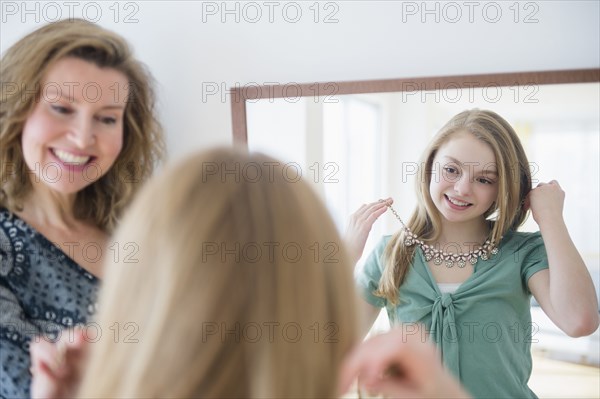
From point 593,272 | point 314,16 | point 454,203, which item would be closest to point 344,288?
point 454,203

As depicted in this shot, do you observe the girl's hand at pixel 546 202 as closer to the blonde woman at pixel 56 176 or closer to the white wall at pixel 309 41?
the white wall at pixel 309 41

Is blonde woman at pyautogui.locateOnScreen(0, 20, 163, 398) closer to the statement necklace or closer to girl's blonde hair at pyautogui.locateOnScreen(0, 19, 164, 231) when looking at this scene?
girl's blonde hair at pyautogui.locateOnScreen(0, 19, 164, 231)

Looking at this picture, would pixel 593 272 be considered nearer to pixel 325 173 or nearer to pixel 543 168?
pixel 543 168

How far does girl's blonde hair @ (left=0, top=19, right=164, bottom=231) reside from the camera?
3.27ft

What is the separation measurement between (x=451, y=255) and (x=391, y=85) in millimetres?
350

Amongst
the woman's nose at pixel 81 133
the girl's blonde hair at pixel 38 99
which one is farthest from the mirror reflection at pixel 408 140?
the woman's nose at pixel 81 133

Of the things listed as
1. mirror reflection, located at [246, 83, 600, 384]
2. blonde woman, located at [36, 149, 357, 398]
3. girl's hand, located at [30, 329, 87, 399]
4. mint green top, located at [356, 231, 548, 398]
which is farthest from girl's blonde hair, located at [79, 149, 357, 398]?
mint green top, located at [356, 231, 548, 398]

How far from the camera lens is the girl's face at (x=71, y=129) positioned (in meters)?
1.00

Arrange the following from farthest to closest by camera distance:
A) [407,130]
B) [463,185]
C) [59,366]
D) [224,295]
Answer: [407,130]
[463,185]
[59,366]
[224,295]

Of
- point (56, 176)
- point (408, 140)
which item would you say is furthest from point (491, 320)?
point (56, 176)

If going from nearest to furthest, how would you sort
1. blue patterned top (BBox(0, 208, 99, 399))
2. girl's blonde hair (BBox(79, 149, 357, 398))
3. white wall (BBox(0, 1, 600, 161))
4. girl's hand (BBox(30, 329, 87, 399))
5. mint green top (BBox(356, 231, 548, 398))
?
A: girl's blonde hair (BBox(79, 149, 357, 398)), girl's hand (BBox(30, 329, 87, 399)), blue patterned top (BBox(0, 208, 99, 399)), mint green top (BBox(356, 231, 548, 398)), white wall (BBox(0, 1, 600, 161))

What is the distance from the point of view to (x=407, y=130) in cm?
115

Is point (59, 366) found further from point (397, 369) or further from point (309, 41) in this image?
point (309, 41)

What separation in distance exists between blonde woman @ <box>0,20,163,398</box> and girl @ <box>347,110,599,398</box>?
0.52 metres
